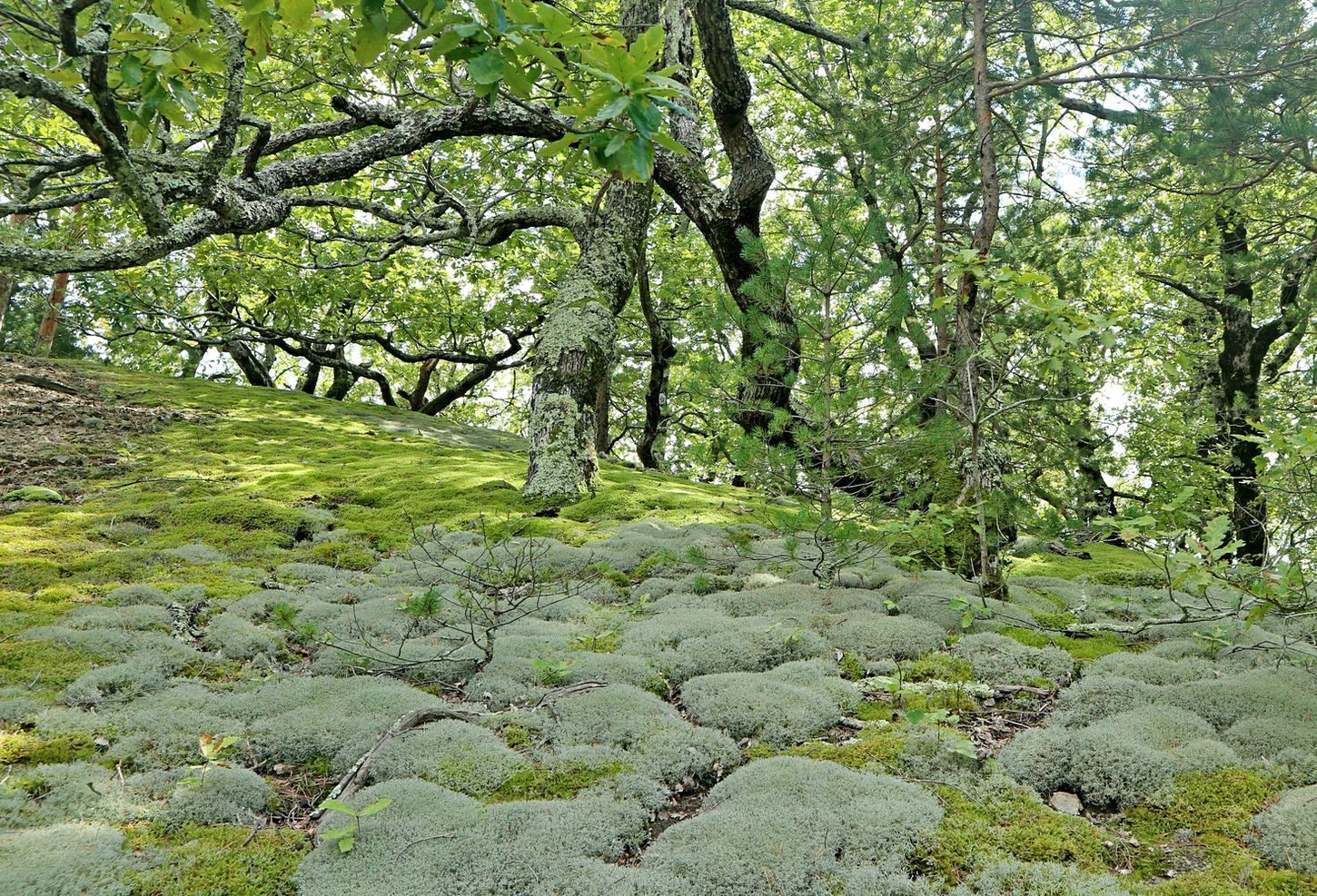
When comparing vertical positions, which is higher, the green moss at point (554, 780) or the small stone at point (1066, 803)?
the small stone at point (1066, 803)

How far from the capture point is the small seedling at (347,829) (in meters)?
2.87

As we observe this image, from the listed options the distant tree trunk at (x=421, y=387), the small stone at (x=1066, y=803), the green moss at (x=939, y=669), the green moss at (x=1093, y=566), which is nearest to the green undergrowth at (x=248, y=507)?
the green moss at (x=1093, y=566)

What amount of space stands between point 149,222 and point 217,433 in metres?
6.84

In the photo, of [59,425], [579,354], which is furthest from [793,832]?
[59,425]

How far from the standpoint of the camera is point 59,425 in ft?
31.7

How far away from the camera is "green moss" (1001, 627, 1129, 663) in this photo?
4.88 m

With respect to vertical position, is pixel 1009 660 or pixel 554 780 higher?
pixel 1009 660

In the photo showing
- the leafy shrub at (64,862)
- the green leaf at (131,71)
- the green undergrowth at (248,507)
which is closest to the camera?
the leafy shrub at (64,862)

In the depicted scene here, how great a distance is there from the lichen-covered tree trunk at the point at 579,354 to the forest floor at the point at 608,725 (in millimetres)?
1529

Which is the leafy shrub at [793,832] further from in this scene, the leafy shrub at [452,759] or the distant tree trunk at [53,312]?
the distant tree trunk at [53,312]

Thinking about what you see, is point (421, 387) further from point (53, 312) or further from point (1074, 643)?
point (1074, 643)

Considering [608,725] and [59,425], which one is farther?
[59,425]

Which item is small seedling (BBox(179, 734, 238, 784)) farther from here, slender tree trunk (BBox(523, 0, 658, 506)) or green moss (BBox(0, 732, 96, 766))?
slender tree trunk (BBox(523, 0, 658, 506))

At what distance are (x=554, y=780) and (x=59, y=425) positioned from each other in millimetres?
9704
